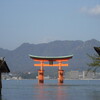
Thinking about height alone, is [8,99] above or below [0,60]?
below

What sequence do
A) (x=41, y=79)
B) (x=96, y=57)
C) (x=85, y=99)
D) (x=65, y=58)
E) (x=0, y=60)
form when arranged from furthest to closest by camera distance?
(x=41, y=79)
(x=65, y=58)
(x=85, y=99)
(x=0, y=60)
(x=96, y=57)

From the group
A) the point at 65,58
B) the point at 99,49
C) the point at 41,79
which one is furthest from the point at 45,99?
the point at 41,79

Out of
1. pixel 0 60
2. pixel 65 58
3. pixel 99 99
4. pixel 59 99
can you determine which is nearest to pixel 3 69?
pixel 0 60

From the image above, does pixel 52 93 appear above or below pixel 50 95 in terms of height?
above

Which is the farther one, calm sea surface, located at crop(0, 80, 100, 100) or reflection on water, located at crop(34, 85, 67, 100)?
calm sea surface, located at crop(0, 80, 100, 100)

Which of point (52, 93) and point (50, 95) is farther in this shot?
point (52, 93)

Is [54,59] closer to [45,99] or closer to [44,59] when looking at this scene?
[44,59]

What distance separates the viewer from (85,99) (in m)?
44.7

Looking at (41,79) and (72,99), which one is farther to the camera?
(41,79)

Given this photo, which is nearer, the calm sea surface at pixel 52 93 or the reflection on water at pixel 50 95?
the reflection on water at pixel 50 95

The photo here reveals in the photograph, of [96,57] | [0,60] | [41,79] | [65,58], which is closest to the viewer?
[96,57]

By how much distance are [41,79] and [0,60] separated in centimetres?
8810

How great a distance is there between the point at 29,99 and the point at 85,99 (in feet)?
20.2

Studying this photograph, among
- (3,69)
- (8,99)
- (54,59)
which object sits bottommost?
(8,99)
